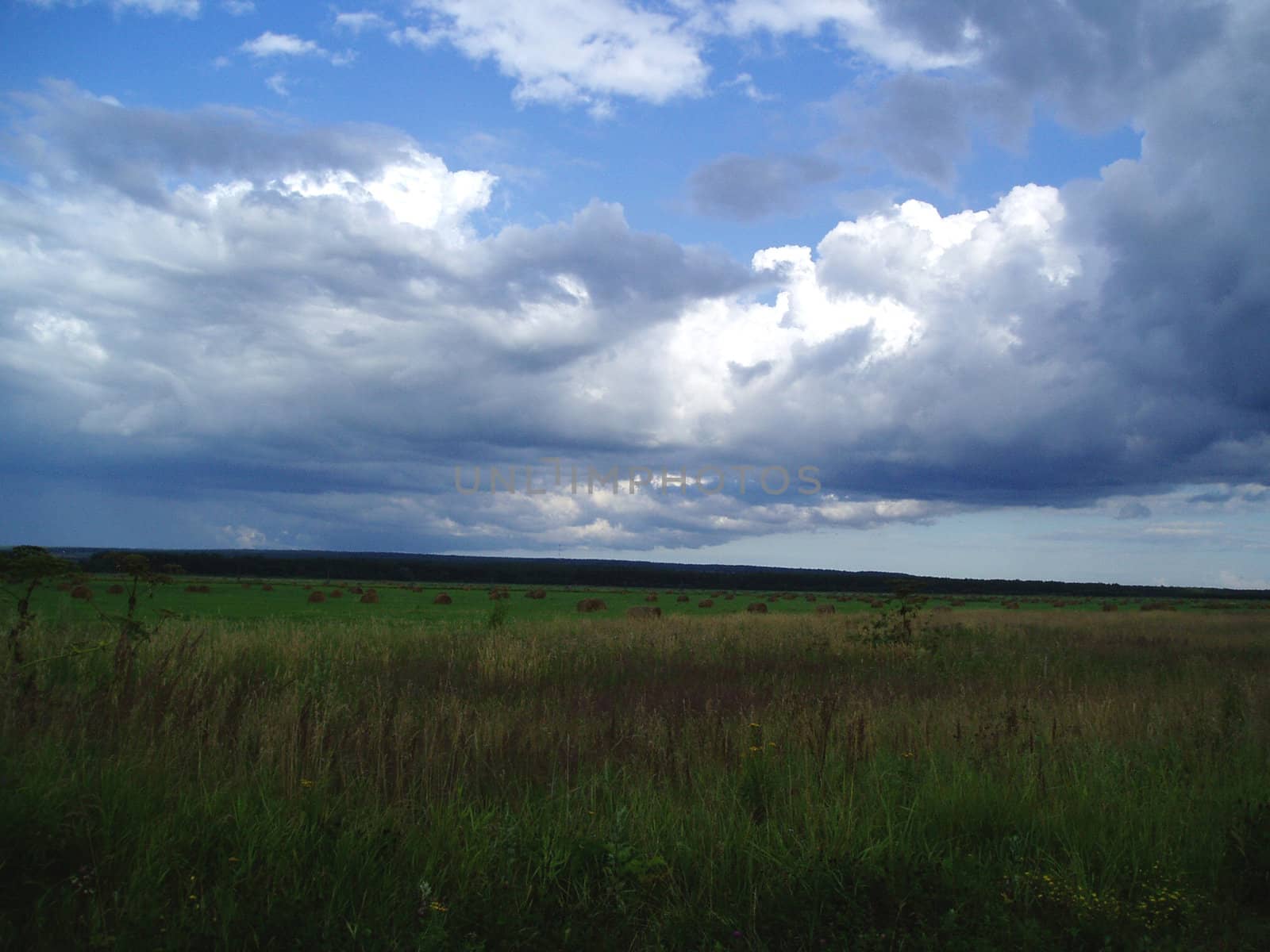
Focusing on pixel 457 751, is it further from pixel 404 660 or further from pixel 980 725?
pixel 404 660

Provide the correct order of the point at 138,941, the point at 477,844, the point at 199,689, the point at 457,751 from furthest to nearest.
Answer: the point at 199,689
the point at 457,751
the point at 477,844
the point at 138,941

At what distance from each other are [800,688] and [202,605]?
32.6 metres

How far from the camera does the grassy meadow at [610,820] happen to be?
414 centimetres

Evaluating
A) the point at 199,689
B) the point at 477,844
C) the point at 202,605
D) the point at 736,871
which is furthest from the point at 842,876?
the point at 202,605

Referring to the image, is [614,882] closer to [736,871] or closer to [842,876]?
[736,871]

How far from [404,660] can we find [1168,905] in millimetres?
12799

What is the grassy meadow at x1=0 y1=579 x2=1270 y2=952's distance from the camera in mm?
4145

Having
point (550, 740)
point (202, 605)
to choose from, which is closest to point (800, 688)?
point (550, 740)

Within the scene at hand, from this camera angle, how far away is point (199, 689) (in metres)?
8.26

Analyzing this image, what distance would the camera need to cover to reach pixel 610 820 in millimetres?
5477

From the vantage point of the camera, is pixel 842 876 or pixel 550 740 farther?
pixel 550 740

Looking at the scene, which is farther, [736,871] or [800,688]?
[800,688]

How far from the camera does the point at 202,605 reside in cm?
3669

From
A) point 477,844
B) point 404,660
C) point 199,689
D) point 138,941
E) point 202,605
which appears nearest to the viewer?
point 138,941
